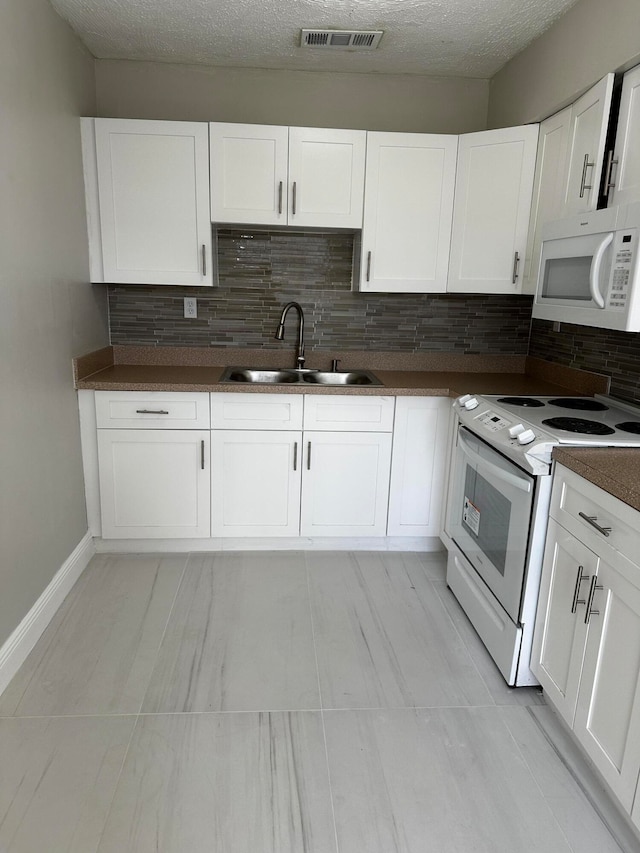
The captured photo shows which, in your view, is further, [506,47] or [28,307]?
[506,47]

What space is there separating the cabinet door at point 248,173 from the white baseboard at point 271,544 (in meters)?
1.56

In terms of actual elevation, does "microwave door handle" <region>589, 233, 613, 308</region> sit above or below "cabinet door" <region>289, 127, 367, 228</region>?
below

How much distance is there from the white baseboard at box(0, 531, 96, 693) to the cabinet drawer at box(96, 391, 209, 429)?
0.59 meters

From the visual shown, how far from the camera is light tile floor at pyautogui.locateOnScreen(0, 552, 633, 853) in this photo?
4.91 ft

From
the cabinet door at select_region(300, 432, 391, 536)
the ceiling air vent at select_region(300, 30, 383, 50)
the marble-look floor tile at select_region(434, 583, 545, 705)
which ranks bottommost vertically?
the marble-look floor tile at select_region(434, 583, 545, 705)

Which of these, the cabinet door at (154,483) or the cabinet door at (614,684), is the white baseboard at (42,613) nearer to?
the cabinet door at (154,483)

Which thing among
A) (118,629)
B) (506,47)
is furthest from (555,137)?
(118,629)

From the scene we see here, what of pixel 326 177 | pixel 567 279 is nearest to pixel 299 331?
pixel 326 177

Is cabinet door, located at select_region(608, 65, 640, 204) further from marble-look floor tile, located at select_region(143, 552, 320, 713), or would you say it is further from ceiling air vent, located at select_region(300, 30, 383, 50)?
marble-look floor tile, located at select_region(143, 552, 320, 713)

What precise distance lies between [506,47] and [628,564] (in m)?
2.42

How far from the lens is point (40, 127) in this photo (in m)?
2.26

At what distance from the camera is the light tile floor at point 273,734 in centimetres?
150

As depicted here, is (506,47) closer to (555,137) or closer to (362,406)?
(555,137)

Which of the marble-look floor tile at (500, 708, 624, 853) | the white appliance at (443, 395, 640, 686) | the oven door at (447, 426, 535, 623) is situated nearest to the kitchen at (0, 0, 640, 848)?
the white appliance at (443, 395, 640, 686)
